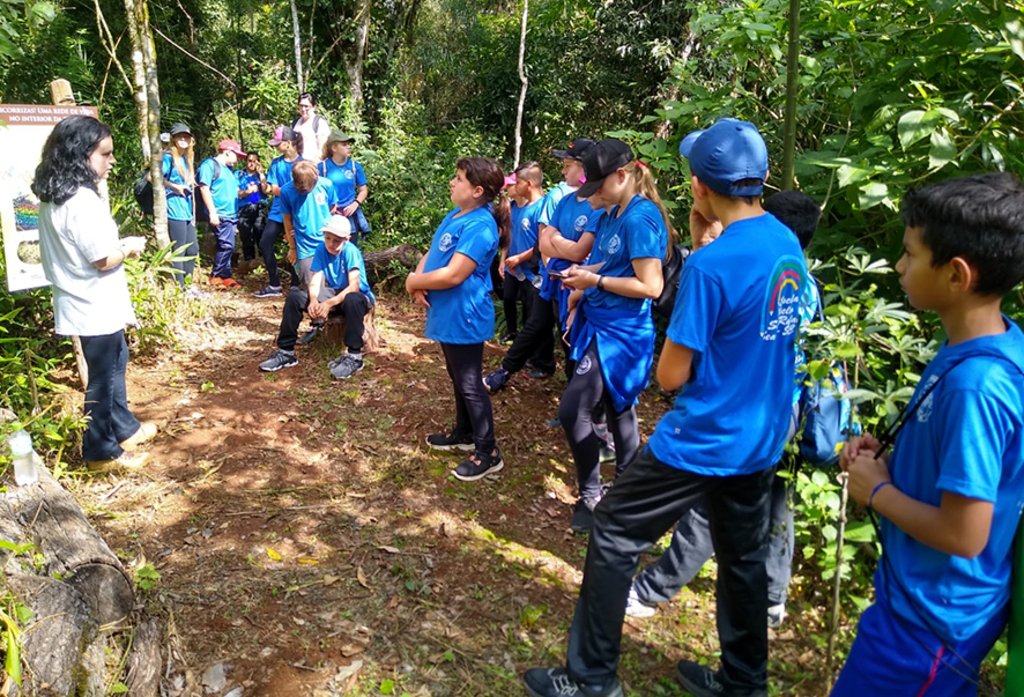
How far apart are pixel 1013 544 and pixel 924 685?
39 centimetres

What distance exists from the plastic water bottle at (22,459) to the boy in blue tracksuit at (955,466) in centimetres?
358

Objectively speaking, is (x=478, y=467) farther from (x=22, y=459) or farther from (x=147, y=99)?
(x=147, y=99)

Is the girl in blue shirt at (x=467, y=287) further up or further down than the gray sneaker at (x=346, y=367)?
further up

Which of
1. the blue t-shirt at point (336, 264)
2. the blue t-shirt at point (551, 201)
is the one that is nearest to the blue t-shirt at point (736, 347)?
the blue t-shirt at point (551, 201)

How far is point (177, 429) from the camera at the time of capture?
193 inches

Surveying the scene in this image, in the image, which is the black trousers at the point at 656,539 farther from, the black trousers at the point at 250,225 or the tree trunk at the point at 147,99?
the black trousers at the point at 250,225

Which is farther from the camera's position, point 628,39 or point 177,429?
point 628,39

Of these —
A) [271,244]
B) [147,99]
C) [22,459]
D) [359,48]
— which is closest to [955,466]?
[22,459]

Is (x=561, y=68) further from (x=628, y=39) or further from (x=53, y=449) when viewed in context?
(x=53, y=449)

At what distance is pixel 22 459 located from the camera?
10.9ft

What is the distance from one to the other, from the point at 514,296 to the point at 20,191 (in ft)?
13.6

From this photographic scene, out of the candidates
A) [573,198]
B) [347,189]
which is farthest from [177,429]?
[347,189]

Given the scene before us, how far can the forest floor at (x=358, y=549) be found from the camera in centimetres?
289

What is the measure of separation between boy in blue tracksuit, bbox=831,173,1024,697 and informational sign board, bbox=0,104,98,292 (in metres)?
5.13
